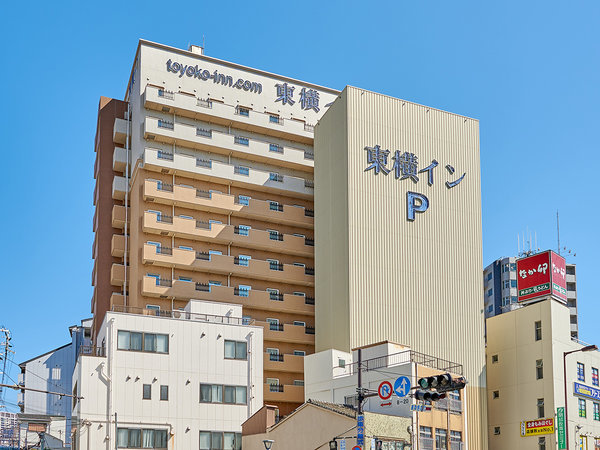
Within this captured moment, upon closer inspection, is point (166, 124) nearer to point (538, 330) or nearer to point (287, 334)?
point (287, 334)

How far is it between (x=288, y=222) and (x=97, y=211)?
2107 cm

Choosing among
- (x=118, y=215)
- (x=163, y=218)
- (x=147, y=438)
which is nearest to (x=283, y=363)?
(x=163, y=218)

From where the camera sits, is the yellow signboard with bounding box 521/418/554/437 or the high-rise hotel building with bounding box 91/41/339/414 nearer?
the yellow signboard with bounding box 521/418/554/437

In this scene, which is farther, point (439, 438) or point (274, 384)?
point (274, 384)

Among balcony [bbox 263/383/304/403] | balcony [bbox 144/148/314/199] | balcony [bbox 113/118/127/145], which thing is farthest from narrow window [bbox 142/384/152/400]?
balcony [bbox 113/118/127/145]

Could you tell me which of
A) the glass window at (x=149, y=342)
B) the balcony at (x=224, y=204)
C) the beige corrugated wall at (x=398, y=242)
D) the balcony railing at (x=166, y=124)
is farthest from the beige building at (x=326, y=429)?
the balcony railing at (x=166, y=124)

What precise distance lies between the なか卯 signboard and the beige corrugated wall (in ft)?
13.8

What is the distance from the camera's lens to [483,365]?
79.3 m

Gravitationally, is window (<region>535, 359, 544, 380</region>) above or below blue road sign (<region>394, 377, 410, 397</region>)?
above

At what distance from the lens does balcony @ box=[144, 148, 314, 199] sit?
84000 millimetres

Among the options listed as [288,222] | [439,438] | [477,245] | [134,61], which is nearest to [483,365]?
[477,245]

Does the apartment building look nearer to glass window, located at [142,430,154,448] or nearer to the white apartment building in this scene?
the white apartment building

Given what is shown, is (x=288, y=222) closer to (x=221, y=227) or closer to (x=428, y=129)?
(x=221, y=227)

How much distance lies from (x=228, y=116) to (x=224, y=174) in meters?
6.15
